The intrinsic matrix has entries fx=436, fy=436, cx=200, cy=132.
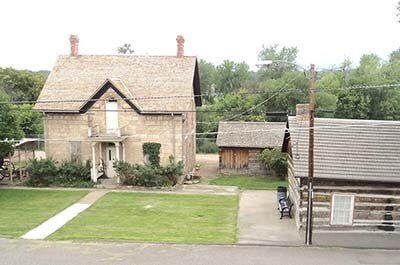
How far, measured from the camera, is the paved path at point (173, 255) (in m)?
15.7

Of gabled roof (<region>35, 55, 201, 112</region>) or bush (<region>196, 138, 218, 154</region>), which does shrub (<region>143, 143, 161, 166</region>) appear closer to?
gabled roof (<region>35, 55, 201, 112</region>)

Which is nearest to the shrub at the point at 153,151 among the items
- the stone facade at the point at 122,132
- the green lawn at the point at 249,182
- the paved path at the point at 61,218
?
the stone facade at the point at 122,132

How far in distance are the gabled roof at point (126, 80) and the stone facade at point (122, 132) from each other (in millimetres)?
690

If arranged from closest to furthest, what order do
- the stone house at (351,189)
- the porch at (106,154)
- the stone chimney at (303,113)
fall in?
1. the stone house at (351,189)
2. the stone chimney at (303,113)
3. the porch at (106,154)

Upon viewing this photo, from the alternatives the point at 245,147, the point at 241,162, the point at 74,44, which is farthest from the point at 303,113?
the point at 74,44

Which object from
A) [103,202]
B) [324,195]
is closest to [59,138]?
[103,202]

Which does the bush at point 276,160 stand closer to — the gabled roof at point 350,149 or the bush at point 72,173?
the gabled roof at point 350,149

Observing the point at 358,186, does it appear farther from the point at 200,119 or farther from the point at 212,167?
the point at 200,119

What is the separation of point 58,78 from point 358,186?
70.5 ft

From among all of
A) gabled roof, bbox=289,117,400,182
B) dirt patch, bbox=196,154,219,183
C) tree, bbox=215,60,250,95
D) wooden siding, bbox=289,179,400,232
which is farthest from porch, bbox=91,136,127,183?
tree, bbox=215,60,250,95

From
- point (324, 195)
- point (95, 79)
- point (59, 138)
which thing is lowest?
point (324, 195)

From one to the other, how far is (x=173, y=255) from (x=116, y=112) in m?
15.1

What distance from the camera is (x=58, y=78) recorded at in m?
30.9

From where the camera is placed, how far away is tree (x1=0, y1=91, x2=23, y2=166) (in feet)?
85.5
